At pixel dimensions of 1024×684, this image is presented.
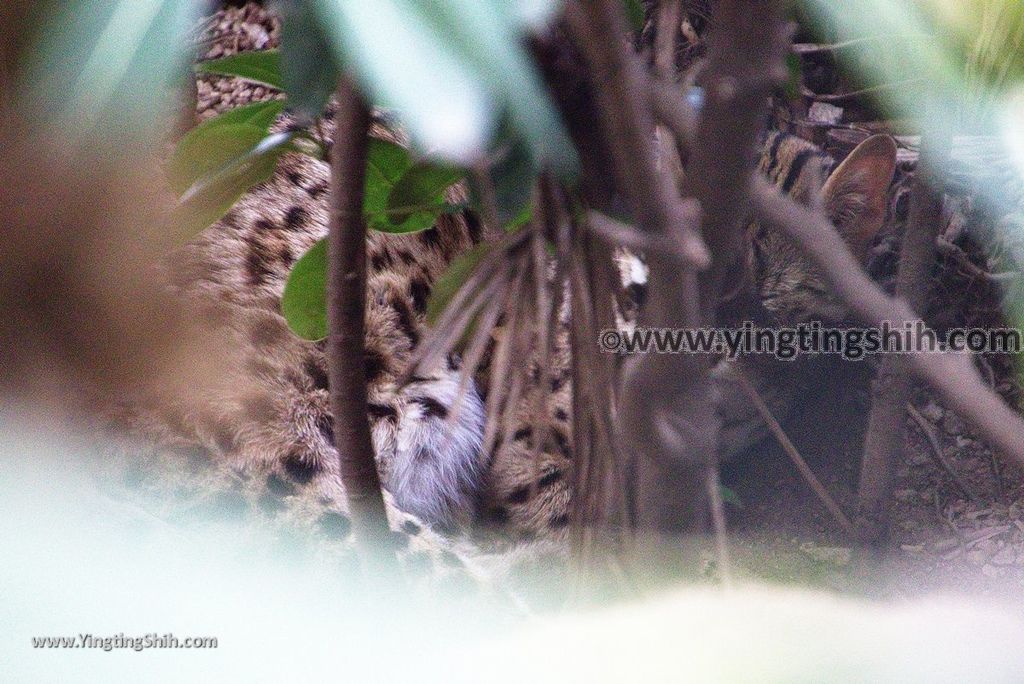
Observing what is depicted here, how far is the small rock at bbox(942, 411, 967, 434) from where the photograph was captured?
0.54 metres

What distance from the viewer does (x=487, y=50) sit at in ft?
1.41

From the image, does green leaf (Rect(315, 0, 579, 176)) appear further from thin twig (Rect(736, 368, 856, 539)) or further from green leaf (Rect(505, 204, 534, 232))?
thin twig (Rect(736, 368, 856, 539))

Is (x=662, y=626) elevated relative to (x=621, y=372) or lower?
lower

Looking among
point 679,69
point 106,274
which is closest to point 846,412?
point 679,69

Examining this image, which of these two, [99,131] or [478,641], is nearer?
[99,131]

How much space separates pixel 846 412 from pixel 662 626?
18 cm

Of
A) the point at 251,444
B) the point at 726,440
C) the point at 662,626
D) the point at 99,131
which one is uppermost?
the point at 99,131

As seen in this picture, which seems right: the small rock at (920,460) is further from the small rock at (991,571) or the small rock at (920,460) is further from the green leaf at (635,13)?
the green leaf at (635,13)

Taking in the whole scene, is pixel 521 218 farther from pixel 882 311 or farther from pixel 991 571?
pixel 991 571

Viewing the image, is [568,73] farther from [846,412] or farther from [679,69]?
[846,412]

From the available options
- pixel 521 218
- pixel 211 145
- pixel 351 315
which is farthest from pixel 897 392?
pixel 211 145

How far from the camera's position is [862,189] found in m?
0.55

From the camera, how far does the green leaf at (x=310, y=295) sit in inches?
26.1

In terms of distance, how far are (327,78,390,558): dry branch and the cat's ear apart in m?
0.30
